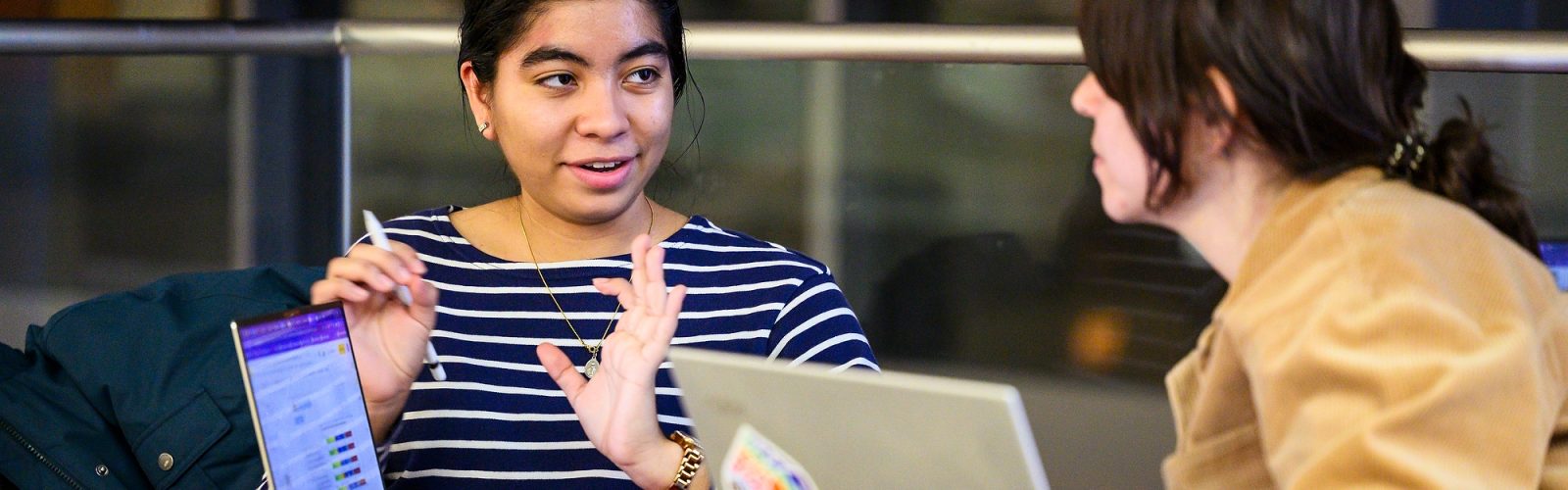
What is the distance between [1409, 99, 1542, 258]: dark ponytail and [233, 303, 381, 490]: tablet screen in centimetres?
92

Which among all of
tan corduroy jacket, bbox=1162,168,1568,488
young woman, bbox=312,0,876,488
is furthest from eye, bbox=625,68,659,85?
tan corduroy jacket, bbox=1162,168,1568,488

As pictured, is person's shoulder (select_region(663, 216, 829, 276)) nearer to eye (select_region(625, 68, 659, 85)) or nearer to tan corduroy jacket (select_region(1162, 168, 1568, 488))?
eye (select_region(625, 68, 659, 85))

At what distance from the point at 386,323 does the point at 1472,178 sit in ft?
3.38

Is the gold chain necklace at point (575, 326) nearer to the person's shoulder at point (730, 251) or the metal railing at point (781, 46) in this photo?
the person's shoulder at point (730, 251)

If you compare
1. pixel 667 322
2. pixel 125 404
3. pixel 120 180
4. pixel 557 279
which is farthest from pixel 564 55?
pixel 120 180

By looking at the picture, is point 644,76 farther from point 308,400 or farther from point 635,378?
point 308,400

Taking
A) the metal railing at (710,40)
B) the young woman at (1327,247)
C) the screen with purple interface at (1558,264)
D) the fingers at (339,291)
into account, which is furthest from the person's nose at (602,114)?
the screen with purple interface at (1558,264)

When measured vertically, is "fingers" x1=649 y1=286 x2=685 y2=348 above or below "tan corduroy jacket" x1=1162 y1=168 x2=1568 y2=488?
below

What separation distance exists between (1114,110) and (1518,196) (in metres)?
0.32

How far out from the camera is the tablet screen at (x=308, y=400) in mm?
1258

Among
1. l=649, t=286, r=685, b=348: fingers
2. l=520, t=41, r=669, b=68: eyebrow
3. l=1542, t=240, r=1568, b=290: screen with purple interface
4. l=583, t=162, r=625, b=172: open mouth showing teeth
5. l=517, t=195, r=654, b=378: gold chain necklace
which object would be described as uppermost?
l=520, t=41, r=669, b=68: eyebrow

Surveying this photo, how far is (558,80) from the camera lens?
1654 mm

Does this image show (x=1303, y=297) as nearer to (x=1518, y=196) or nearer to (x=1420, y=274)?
(x=1420, y=274)

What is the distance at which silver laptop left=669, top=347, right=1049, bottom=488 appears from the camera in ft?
3.21
